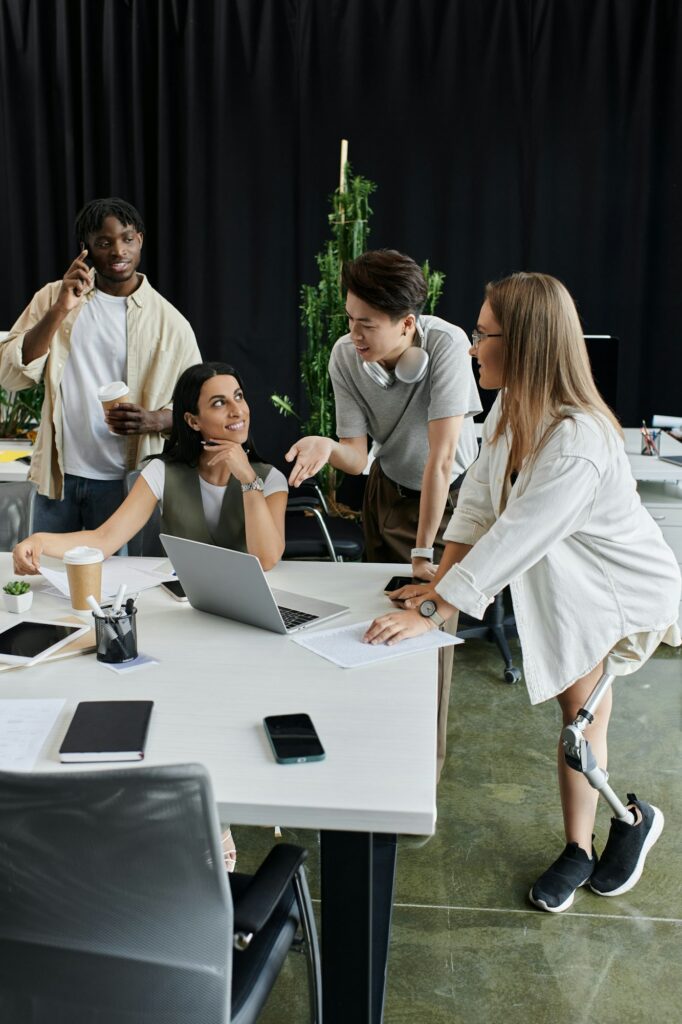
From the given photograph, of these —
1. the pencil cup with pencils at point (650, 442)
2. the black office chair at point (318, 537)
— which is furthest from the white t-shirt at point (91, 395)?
the pencil cup with pencils at point (650, 442)

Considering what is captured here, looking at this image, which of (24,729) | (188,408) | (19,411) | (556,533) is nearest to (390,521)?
(188,408)

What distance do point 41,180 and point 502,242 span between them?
2.50 m

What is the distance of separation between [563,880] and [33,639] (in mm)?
1291

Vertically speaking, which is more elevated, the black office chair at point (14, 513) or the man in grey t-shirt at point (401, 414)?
the man in grey t-shirt at point (401, 414)

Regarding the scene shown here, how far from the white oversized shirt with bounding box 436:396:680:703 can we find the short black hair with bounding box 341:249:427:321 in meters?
0.45

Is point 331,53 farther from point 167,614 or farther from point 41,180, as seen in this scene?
point 167,614

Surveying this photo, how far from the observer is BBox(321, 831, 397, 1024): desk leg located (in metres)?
1.24

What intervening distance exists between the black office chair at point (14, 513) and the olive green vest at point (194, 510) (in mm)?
506

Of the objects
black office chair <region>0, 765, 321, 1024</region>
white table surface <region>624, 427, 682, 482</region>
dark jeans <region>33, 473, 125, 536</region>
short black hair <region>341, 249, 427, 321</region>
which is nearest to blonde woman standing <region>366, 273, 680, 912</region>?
short black hair <region>341, 249, 427, 321</region>

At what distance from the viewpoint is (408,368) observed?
7.93 feet

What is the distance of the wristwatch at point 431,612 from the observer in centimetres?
180

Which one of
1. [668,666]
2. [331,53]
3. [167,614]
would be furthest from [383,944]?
[331,53]

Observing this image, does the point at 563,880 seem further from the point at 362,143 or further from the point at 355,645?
the point at 362,143

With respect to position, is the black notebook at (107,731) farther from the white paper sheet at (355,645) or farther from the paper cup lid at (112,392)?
the paper cup lid at (112,392)
